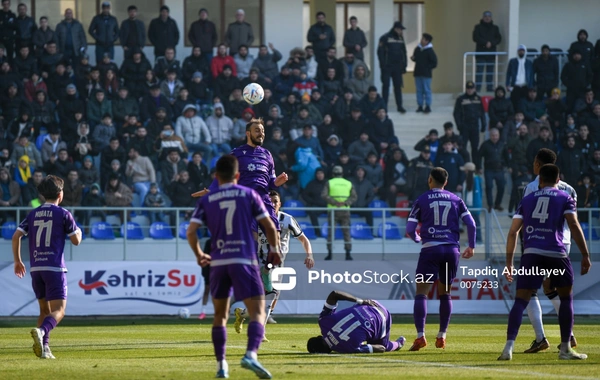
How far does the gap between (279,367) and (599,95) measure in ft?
64.0

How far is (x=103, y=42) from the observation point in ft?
86.6

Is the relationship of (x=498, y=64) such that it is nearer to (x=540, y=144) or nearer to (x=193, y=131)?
(x=540, y=144)

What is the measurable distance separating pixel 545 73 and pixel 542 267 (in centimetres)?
1710

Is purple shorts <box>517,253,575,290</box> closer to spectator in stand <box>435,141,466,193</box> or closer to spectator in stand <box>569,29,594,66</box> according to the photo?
spectator in stand <box>435,141,466,193</box>

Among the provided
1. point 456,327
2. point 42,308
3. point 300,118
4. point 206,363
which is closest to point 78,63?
point 300,118

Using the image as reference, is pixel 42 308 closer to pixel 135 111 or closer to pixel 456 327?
pixel 456 327

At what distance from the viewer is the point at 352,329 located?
11805mm

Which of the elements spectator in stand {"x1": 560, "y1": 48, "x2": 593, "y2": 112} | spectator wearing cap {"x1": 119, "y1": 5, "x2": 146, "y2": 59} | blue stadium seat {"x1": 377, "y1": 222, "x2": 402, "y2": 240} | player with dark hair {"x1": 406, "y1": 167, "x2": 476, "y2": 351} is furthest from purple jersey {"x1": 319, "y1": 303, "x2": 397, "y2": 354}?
spectator in stand {"x1": 560, "y1": 48, "x2": 593, "y2": 112}

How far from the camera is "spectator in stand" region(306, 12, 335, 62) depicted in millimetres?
26891

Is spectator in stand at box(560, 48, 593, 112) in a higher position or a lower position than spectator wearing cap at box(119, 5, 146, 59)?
lower

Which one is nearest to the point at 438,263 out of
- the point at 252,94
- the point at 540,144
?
the point at 252,94

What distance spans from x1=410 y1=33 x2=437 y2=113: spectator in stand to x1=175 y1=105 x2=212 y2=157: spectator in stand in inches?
261

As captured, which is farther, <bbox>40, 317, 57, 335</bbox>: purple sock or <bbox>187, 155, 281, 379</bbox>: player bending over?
<bbox>40, 317, 57, 335</bbox>: purple sock

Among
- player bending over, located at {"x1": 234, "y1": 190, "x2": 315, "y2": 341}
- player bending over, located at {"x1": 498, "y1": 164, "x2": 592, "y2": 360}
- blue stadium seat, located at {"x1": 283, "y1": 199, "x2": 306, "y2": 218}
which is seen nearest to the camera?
player bending over, located at {"x1": 498, "y1": 164, "x2": 592, "y2": 360}
